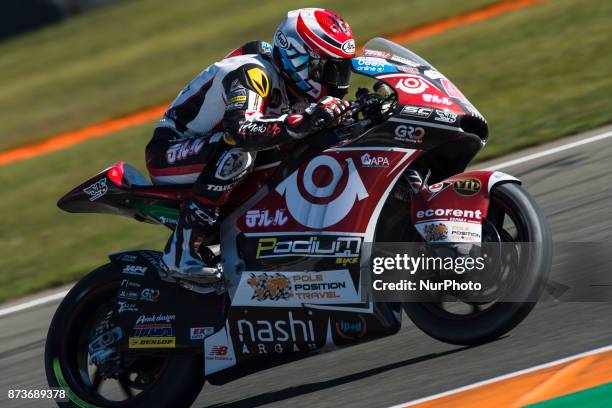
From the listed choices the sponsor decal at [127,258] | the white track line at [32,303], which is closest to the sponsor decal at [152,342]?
the sponsor decal at [127,258]

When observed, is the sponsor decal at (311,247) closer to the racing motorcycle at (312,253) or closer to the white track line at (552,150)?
the racing motorcycle at (312,253)

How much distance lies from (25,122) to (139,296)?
41.5 ft

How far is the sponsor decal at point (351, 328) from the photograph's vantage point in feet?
15.5

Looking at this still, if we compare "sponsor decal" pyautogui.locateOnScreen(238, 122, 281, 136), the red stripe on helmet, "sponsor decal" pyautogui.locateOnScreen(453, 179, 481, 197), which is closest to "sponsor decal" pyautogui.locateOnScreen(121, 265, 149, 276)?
"sponsor decal" pyautogui.locateOnScreen(238, 122, 281, 136)

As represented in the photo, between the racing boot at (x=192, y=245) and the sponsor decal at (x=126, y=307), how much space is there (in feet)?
1.04

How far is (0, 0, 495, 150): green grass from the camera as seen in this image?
17000 millimetres

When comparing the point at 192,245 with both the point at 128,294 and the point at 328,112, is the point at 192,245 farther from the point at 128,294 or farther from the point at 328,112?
the point at 328,112

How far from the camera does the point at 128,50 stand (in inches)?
830

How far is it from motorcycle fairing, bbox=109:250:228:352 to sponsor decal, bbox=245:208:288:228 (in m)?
0.41

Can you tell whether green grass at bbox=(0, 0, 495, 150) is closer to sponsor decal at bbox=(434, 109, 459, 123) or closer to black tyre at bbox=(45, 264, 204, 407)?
black tyre at bbox=(45, 264, 204, 407)

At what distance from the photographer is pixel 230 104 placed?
484 centimetres

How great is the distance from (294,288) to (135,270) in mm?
957

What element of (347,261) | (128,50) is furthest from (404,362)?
(128,50)

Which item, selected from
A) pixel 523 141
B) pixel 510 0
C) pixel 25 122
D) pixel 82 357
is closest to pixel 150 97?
pixel 25 122
